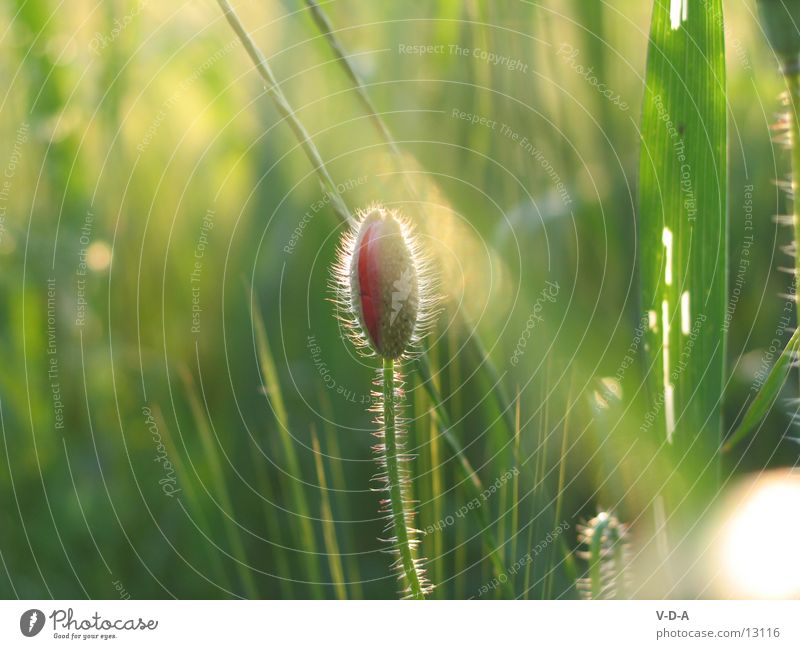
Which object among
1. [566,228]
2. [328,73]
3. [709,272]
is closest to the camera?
[709,272]

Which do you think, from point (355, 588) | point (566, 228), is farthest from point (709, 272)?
point (355, 588)

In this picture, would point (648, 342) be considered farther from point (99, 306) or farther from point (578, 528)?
point (99, 306)

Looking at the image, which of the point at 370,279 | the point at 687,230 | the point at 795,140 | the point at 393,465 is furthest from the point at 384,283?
the point at 795,140

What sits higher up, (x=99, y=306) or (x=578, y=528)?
(x=99, y=306)

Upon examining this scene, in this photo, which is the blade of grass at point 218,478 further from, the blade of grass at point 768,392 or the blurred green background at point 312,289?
the blade of grass at point 768,392

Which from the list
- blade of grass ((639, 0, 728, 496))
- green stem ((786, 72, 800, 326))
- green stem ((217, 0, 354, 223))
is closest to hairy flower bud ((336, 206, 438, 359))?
green stem ((217, 0, 354, 223))
